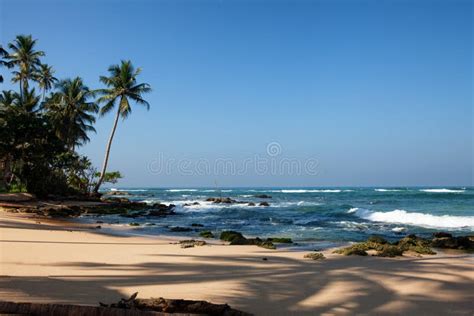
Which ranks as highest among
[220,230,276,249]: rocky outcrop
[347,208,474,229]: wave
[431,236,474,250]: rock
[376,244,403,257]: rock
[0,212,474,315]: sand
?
[0,212,474,315]: sand

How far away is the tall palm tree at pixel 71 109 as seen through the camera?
3853cm

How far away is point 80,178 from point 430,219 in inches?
1370

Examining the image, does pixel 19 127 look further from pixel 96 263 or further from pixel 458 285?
pixel 458 285

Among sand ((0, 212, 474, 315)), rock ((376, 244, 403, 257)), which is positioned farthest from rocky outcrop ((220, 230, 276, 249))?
rock ((376, 244, 403, 257))

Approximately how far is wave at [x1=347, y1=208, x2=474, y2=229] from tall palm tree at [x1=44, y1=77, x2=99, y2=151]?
91.9 feet

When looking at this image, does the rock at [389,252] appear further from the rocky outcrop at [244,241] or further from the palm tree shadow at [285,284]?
the rocky outcrop at [244,241]

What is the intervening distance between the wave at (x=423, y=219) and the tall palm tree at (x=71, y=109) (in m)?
28.0

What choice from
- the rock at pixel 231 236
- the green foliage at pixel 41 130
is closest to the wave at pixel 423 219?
the rock at pixel 231 236

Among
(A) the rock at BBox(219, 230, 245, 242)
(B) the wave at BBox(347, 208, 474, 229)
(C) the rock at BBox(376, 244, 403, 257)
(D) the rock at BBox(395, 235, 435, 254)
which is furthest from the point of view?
(B) the wave at BBox(347, 208, 474, 229)

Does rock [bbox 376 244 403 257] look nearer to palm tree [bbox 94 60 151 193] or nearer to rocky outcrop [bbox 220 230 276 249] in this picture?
rocky outcrop [bbox 220 230 276 249]

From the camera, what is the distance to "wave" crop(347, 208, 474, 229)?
2091 centimetres

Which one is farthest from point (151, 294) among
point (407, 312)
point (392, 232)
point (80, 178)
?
point (80, 178)

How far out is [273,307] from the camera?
15.4 ft

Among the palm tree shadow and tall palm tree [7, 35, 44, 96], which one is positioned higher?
tall palm tree [7, 35, 44, 96]
